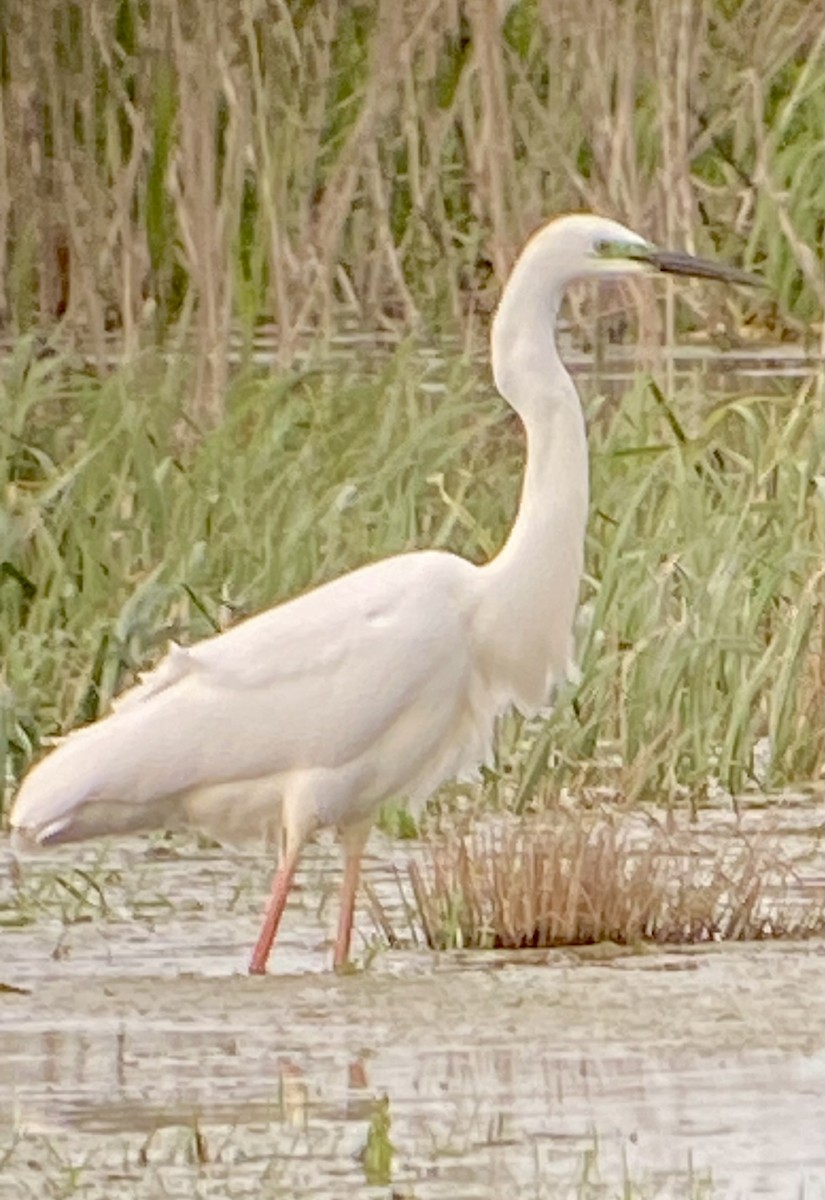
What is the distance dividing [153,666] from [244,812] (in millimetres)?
1582

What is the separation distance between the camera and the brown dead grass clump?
5.75 meters

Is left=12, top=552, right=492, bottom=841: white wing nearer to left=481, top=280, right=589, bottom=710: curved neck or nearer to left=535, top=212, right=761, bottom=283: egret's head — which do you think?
left=481, top=280, right=589, bottom=710: curved neck

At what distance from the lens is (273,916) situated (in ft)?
18.9

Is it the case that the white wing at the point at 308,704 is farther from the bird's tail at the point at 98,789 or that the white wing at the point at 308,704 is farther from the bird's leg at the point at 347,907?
the bird's leg at the point at 347,907

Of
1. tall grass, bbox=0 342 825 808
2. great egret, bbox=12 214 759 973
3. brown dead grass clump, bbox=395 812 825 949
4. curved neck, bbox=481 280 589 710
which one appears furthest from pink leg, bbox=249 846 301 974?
tall grass, bbox=0 342 825 808

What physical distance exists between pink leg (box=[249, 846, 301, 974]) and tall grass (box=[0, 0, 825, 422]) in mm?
3877

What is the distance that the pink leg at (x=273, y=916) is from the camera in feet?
18.8

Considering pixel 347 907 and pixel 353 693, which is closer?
pixel 347 907

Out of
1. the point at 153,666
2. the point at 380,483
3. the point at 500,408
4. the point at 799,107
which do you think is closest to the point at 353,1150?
the point at 153,666

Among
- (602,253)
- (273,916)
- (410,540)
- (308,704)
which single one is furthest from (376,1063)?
(410,540)

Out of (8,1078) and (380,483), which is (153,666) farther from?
(8,1078)

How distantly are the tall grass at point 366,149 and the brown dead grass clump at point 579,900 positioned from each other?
3953 mm

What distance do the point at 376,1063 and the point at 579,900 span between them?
0.80 meters

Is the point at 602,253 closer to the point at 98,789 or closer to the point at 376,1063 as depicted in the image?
the point at 98,789
